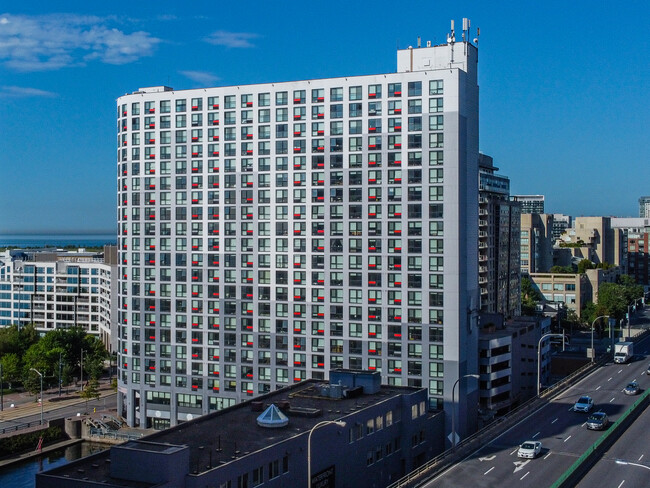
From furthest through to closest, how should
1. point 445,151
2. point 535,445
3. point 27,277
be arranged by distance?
point 27,277 → point 445,151 → point 535,445

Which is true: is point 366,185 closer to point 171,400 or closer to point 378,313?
point 378,313

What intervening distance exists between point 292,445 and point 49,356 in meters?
87.3

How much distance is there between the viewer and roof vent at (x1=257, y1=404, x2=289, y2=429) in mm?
60219

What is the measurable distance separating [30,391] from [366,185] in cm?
6892

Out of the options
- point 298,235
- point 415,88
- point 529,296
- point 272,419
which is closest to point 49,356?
point 298,235

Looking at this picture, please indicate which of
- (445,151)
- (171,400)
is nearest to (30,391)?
(171,400)

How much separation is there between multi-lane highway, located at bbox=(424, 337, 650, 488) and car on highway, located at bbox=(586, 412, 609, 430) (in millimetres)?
615

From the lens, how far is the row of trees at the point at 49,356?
127 meters

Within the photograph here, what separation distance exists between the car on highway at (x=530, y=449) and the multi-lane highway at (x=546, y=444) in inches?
18.6

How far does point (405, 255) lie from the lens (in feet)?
299

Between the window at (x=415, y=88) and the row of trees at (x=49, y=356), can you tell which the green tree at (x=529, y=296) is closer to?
the row of trees at (x=49, y=356)

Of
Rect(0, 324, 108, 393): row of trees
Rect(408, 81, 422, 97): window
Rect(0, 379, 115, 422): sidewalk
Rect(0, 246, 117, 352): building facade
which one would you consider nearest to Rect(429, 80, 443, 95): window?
Rect(408, 81, 422, 97): window

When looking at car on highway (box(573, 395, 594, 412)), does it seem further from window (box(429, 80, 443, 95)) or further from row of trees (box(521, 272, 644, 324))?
row of trees (box(521, 272, 644, 324))

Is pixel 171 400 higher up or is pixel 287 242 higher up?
pixel 287 242
